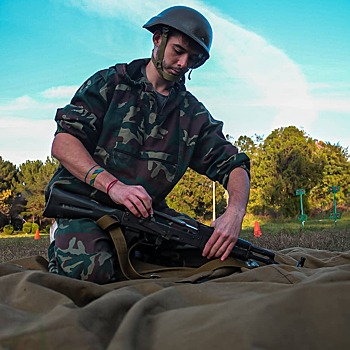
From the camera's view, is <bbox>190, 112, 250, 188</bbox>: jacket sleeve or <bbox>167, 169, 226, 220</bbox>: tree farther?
<bbox>167, 169, 226, 220</bbox>: tree

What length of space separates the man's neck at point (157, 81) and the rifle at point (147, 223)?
0.88 m

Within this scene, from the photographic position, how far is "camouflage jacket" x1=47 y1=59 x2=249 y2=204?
317 cm

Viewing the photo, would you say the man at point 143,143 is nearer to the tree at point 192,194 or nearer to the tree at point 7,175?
the tree at point 192,194

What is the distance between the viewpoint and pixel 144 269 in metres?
2.99

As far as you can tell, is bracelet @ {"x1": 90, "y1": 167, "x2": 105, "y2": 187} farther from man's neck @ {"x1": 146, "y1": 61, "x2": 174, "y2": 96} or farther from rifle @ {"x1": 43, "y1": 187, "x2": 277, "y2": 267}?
man's neck @ {"x1": 146, "y1": 61, "x2": 174, "y2": 96}

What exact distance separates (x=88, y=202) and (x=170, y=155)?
0.66 m

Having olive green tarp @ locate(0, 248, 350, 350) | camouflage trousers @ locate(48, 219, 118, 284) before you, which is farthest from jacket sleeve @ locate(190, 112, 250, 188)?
olive green tarp @ locate(0, 248, 350, 350)

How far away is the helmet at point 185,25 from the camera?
3.07 meters

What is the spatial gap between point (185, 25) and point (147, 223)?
120 centimetres

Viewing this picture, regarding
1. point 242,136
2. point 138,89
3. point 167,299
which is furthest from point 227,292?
point 242,136

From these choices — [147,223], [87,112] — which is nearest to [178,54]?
[87,112]

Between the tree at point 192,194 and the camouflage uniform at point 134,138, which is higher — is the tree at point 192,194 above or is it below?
above

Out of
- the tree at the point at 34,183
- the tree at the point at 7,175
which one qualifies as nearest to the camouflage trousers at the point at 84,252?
the tree at the point at 34,183

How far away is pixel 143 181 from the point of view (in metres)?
3.21
